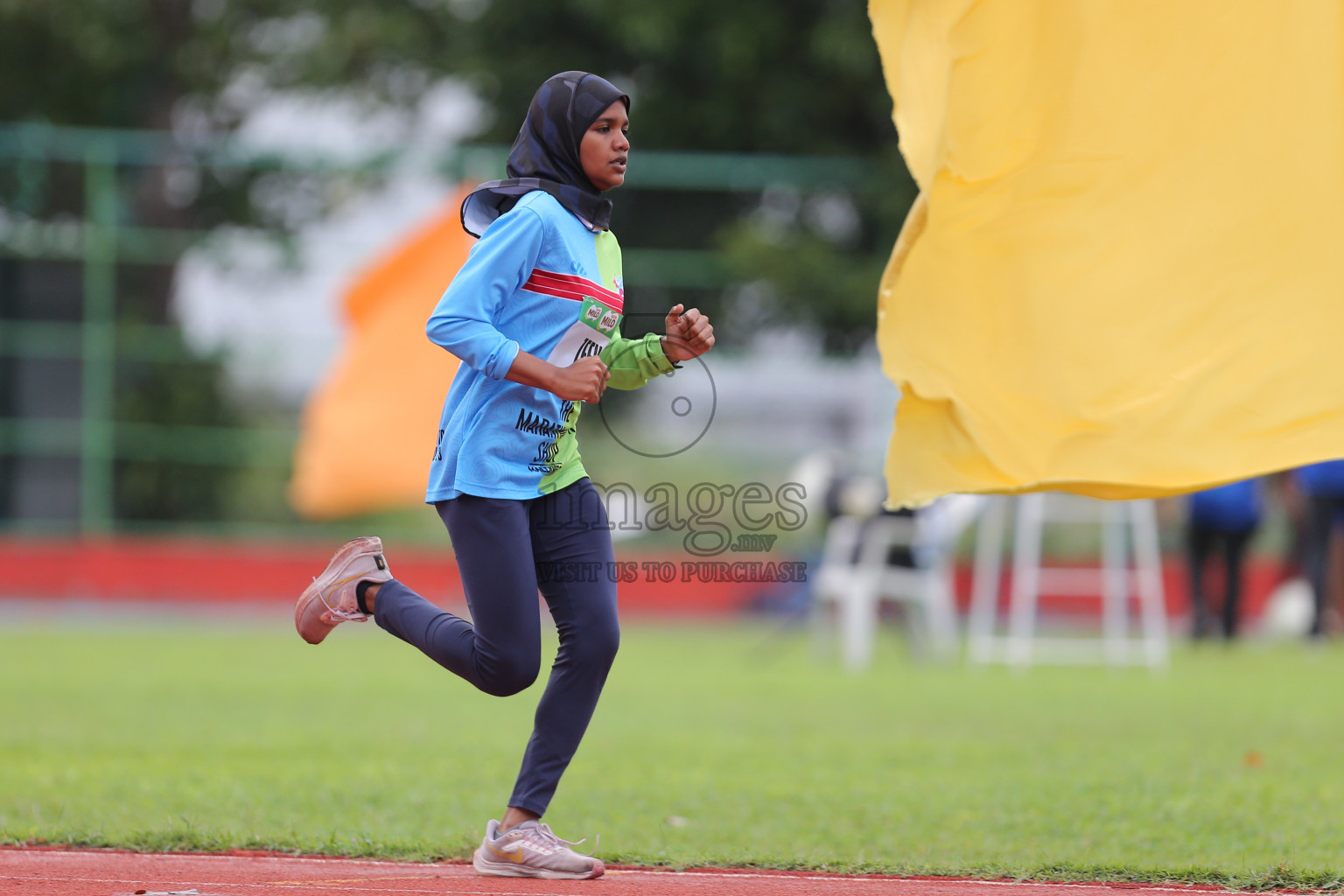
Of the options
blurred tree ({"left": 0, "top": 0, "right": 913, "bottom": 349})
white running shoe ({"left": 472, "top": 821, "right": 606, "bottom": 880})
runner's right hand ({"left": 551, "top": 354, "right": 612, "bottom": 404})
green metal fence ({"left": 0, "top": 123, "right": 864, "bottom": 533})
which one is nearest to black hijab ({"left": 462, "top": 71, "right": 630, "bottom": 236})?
runner's right hand ({"left": 551, "top": 354, "right": 612, "bottom": 404})

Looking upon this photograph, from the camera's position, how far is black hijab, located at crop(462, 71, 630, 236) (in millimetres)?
4605

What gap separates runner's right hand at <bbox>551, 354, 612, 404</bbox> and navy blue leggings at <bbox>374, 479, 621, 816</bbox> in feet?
1.25

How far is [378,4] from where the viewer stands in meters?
23.8

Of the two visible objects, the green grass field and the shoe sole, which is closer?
the shoe sole

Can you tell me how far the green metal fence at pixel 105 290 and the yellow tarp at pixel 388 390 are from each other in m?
1.66

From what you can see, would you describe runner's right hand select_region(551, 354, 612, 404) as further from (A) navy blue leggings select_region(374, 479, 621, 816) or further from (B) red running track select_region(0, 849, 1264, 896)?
(B) red running track select_region(0, 849, 1264, 896)

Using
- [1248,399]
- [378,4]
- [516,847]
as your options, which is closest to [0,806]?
[516,847]

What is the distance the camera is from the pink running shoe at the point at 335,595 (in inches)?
194

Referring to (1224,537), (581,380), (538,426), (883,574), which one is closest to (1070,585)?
(1224,537)

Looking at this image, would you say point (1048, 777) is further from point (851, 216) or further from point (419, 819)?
point (851, 216)

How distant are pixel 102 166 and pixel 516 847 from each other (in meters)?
15.3

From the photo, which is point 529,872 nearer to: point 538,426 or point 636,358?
point 538,426

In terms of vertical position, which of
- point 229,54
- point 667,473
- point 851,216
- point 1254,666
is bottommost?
point 1254,666

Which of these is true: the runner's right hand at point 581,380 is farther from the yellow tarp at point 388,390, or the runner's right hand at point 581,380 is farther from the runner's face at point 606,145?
the yellow tarp at point 388,390
